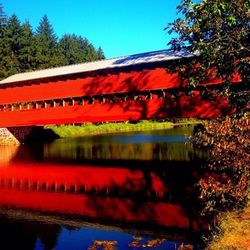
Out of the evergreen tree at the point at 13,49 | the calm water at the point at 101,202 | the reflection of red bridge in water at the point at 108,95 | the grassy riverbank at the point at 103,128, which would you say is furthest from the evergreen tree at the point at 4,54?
the calm water at the point at 101,202

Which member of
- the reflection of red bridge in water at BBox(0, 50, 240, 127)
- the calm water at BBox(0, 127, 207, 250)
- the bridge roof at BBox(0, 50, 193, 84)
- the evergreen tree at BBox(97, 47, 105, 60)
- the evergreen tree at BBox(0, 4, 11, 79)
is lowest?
the calm water at BBox(0, 127, 207, 250)

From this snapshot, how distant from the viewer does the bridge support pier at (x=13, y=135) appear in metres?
33.2

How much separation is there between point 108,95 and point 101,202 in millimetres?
12889

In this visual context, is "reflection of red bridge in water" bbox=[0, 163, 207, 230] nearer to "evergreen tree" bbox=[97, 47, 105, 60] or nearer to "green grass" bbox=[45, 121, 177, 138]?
"green grass" bbox=[45, 121, 177, 138]

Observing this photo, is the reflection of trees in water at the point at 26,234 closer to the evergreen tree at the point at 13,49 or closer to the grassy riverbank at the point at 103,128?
the grassy riverbank at the point at 103,128

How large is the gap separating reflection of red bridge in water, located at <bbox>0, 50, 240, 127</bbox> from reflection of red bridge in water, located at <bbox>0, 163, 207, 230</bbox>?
15.8 feet

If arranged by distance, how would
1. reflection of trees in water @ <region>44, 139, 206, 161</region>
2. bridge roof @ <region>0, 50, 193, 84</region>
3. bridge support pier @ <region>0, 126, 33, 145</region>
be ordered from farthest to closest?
bridge support pier @ <region>0, 126, 33, 145</region> < bridge roof @ <region>0, 50, 193, 84</region> < reflection of trees in water @ <region>44, 139, 206, 161</region>

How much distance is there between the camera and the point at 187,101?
21.6m

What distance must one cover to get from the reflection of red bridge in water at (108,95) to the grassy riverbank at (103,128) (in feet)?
37.4

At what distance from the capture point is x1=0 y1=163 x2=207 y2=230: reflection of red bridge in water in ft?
35.1

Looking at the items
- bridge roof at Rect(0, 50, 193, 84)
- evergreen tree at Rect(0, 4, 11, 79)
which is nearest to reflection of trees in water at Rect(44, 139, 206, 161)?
bridge roof at Rect(0, 50, 193, 84)

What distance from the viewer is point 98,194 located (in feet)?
45.7

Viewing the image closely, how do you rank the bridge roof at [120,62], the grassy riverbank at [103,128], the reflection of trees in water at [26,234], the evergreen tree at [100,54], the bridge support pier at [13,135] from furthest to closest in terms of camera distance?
the evergreen tree at [100,54]
the grassy riverbank at [103,128]
the bridge support pier at [13,135]
the bridge roof at [120,62]
the reflection of trees in water at [26,234]

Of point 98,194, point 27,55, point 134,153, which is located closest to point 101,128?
point 27,55
